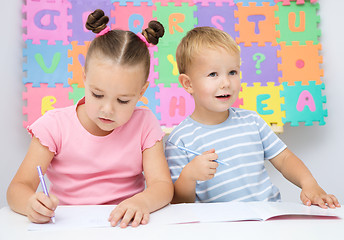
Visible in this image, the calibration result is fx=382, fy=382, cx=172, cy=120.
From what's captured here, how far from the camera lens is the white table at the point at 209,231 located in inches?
21.8

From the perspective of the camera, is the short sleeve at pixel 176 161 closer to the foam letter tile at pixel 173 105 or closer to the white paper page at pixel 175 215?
the white paper page at pixel 175 215

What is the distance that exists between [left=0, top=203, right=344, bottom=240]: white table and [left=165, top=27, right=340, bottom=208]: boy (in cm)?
33

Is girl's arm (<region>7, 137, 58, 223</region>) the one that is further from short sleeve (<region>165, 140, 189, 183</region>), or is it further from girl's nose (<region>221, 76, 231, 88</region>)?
girl's nose (<region>221, 76, 231, 88</region>)

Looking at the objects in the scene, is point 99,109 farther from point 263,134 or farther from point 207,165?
point 263,134

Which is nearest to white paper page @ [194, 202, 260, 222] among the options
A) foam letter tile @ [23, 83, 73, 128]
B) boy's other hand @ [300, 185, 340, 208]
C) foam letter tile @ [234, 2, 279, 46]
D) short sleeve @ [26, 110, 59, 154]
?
boy's other hand @ [300, 185, 340, 208]

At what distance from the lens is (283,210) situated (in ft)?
2.30

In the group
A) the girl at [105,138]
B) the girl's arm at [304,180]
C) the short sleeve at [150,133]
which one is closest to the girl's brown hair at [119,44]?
the girl at [105,138]

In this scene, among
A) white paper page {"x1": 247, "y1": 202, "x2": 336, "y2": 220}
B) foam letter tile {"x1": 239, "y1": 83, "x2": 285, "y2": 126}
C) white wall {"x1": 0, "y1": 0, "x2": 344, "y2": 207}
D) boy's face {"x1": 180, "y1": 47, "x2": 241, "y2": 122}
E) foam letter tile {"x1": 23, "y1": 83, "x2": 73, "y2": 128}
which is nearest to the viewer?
white paper page {"x1": 247, "y1": 202, "x2": 336, "y2": 220}

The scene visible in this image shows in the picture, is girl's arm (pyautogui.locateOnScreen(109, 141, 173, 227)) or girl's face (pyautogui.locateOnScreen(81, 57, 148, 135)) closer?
girl's arm (pyautogui.locateOnScreen(109, 141, 173, 227))

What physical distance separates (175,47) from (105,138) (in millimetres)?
927

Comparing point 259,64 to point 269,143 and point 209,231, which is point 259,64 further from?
point 209,231

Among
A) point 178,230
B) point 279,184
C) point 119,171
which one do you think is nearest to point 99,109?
point 119,171

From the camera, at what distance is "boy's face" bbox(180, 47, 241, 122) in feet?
3.32

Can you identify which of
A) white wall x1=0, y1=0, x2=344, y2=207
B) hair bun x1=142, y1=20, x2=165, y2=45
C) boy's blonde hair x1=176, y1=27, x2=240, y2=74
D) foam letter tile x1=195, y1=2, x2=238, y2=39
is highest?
foam letter tile x1=195, y1=2, x2=238, y2=39
